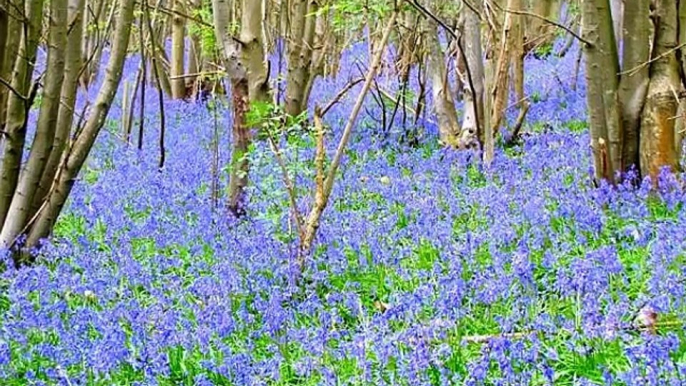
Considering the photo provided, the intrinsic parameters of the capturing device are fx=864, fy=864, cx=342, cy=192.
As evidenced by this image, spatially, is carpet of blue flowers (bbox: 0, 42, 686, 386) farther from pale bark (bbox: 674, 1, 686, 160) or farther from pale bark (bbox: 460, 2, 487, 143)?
pale bark (bbox: 460, 2, 487, 143)

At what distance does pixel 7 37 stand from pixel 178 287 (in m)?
2.58

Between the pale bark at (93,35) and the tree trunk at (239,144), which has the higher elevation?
the pale bark at (93,35)

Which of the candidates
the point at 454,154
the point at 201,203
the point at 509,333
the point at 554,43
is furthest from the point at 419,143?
the point at 554,43

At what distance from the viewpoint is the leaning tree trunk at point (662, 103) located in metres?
5.70

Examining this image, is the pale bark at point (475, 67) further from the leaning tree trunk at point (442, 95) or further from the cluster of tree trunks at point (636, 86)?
the cluster of tree trunks at point (636, 86)

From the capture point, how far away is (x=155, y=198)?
7770 millimetres

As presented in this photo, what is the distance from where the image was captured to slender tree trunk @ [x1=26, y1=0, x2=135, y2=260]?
614 centimetres

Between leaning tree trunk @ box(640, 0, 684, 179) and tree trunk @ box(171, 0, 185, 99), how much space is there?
11789mm

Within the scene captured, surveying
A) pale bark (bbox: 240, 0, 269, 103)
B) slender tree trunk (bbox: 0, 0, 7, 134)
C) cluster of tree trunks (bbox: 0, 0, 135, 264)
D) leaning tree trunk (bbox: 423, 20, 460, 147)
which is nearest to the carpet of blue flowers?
cluster of tree trunks (bbox: 0, 0, 135, 264)

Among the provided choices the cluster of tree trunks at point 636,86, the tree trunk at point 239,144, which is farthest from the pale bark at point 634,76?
the tree trunk at point 239,144

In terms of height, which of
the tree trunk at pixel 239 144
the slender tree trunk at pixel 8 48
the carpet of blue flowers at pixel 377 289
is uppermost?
the slender tree trunk at pixel 8 48

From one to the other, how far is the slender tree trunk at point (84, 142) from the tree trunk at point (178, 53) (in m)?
10.1

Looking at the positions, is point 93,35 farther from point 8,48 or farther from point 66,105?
point 66,105

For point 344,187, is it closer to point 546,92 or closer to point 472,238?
point 472,238
